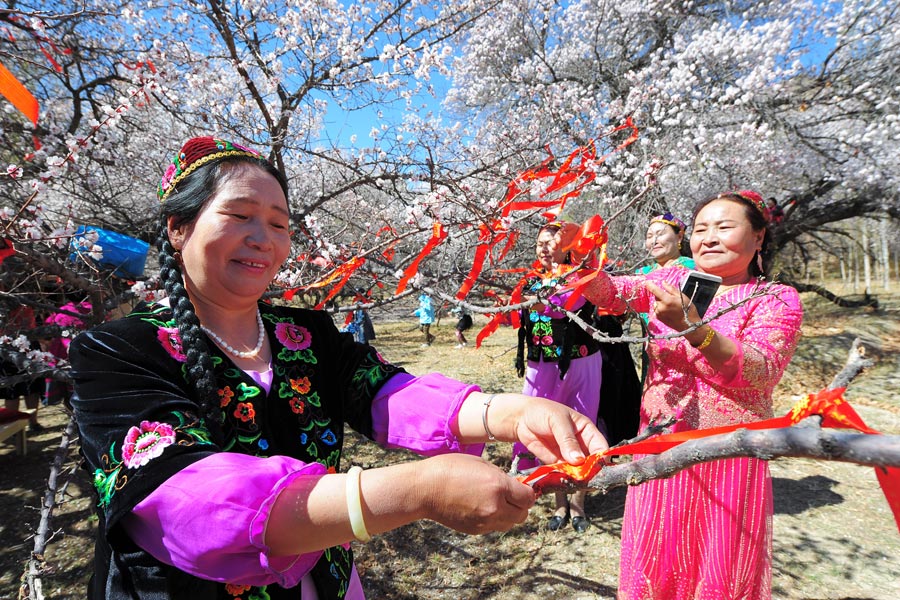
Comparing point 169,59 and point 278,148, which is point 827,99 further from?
point 169,59

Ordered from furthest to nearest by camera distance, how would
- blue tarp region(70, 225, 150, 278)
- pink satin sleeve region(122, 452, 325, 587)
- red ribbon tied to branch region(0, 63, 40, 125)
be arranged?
blue tarp region(70, 225, 150, 278) < red ribbon tied to branch region(0, 63, 40, 125) < pink satin sleeve region(122, 452, 325, 587)

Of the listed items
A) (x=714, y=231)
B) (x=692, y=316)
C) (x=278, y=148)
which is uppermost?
(x=278, y=148)

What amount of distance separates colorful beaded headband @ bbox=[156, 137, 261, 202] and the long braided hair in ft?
0.06

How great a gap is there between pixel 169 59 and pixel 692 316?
19.1ft

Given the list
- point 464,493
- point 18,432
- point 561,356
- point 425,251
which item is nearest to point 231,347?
point 464,493

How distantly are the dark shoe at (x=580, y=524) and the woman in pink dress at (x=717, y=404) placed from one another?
5.16 feet

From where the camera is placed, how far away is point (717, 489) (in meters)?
1.84

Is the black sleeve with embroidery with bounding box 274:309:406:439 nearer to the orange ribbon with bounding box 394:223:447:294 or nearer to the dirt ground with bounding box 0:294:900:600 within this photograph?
the orange ribbon with bounding box 394:223:447:294

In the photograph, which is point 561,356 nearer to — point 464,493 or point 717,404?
point 717,404

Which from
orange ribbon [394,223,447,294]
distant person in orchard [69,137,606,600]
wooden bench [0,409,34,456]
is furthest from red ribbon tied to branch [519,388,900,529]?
wooden bench [0,409,34,456]

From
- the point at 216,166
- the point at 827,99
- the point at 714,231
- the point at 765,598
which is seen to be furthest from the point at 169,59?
the point at 827,99

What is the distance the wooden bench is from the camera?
15.1 feet

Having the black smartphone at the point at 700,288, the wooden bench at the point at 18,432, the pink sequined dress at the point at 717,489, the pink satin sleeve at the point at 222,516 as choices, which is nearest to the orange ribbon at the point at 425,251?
the pink sequined dress at the point at 717,489

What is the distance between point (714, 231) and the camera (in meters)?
1.94
